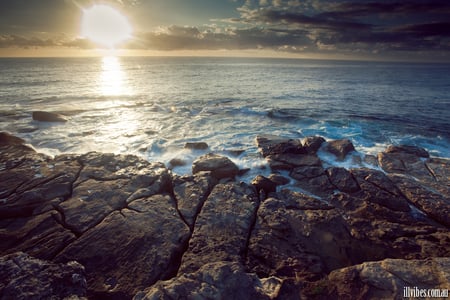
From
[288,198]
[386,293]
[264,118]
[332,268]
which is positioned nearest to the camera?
[386,293]

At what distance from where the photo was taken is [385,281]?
3.77 metres

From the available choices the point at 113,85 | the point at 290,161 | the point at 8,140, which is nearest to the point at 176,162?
the point at 290,161

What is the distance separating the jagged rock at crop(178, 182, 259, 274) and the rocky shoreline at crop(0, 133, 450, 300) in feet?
0.09

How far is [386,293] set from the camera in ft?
11.9

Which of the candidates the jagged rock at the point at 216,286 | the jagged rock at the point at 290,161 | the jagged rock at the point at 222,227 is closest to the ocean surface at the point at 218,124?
the jagged rock at the point at 290,161

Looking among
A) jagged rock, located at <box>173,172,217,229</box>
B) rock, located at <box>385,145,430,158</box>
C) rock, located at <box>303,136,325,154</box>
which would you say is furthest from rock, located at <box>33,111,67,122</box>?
rock, located at <box>385,145,430,158</box>

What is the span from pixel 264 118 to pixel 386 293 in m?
14.6

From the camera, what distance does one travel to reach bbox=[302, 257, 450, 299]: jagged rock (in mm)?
3668

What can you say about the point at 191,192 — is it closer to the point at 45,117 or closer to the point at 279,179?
the point at 279,179

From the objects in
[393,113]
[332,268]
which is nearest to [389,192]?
[332,268]

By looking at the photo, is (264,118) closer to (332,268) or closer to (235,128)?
(235,128)

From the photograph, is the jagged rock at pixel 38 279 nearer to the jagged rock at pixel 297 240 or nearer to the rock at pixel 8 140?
the jagged rock at pixel 297 240

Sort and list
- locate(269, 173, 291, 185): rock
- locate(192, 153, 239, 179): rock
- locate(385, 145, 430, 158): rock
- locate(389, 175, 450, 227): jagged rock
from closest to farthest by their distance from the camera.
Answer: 1. locate(389, 175, 450, 227): jagged rock
2. locate(269, 173, 291, 185): rock
3. locate(192, 153, 239, 179): rock
4. locate(385, 145, 430, 158): rock

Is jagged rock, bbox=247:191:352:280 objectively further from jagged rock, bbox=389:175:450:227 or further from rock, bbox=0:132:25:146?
rock, bbox=0:132:25:146
